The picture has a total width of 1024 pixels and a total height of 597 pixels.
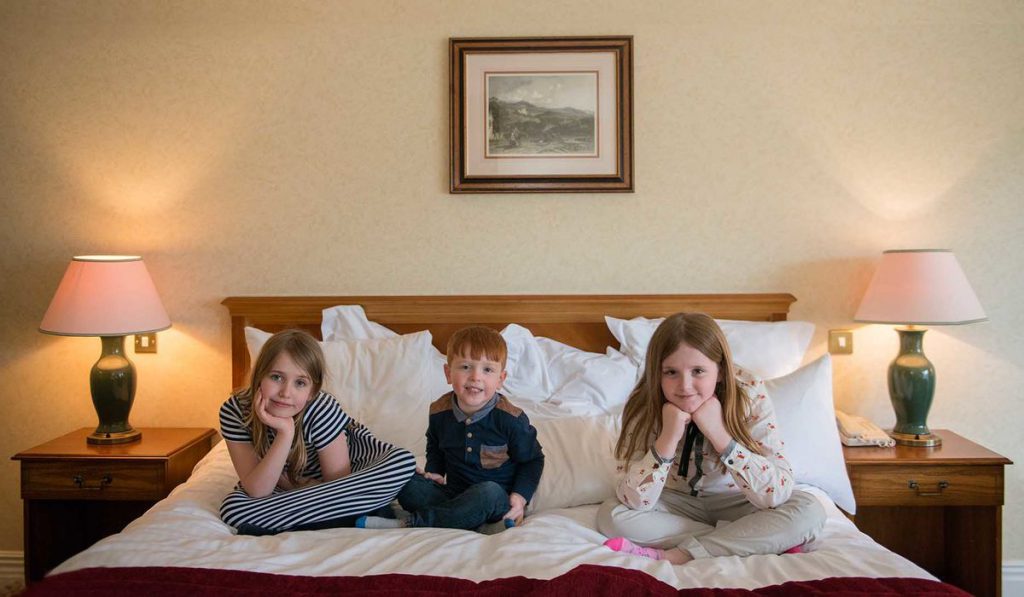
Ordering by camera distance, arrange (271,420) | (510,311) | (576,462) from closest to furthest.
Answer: (271,420)
(576,462)
(510,311)

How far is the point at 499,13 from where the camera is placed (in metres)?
2.90

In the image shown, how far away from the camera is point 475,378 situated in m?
2.00

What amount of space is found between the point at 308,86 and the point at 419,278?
0.83m

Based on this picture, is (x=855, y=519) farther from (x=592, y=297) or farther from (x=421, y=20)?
(x=421, y=20)

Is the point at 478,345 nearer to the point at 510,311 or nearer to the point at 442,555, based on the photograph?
the point at 442,555

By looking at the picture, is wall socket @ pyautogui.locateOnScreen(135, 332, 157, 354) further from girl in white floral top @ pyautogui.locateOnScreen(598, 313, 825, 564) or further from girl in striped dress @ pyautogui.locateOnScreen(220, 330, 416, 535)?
girl in white floral top @ pyautogui.locateOnScreen(598, 313, 825, 564)

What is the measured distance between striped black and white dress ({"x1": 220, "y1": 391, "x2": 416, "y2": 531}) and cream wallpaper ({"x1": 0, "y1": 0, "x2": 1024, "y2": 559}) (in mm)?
990

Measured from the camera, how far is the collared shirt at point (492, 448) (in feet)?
6.72

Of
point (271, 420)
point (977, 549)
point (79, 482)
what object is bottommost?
point (977, 549)

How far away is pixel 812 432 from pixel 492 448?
0.96 meters

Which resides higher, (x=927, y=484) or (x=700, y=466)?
(x=700, y=466)

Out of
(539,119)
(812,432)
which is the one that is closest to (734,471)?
(812,432)

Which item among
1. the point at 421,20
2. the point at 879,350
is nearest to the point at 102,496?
the point at 421,20

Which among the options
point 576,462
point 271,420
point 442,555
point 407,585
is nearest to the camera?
point 407,585
